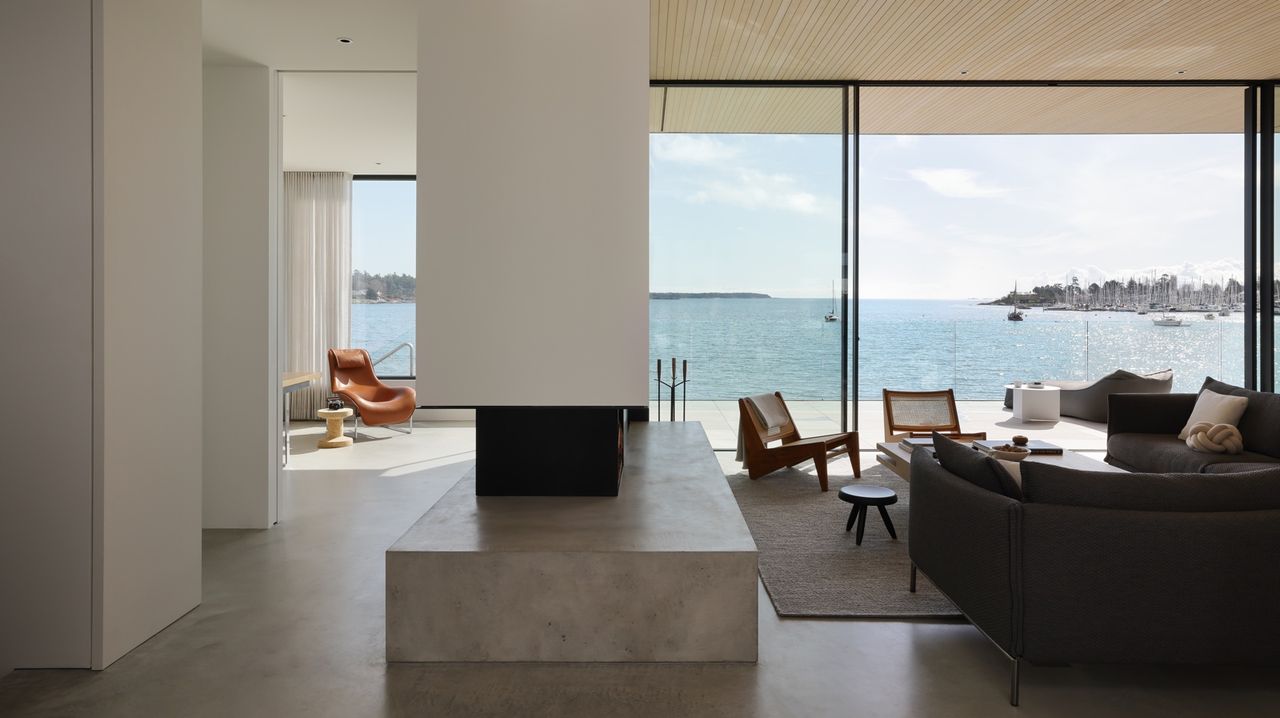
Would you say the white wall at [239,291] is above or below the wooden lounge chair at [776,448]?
above

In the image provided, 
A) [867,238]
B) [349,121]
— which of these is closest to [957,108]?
[867,238]

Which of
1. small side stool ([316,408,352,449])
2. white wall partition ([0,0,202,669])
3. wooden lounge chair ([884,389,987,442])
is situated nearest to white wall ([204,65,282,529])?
white wall partition ([0,0,202,669])

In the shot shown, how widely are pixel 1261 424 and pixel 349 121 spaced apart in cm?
689

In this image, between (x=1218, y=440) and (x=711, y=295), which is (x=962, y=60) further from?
(x=1218, y=440)

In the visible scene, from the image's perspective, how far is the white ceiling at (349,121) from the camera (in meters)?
4.85

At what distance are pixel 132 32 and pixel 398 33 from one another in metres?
1.43

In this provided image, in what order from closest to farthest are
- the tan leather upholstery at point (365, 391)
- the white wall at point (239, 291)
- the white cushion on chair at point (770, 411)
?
1. the white wall at point (239, 291)
2. the white cushion on chair at point (770, 411)
3. the tan leather upholstery at point (365, 391)

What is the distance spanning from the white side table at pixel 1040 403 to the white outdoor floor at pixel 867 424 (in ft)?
0.26

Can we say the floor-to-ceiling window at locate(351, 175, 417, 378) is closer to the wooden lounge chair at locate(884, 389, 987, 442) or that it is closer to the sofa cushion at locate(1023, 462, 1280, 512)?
the wooden lounge chair at locate(884, 389, 987, 442)

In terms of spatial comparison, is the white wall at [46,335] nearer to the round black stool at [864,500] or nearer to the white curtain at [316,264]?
the round black stool at [864,500]

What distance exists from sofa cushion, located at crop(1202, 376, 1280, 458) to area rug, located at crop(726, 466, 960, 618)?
6.80 ft

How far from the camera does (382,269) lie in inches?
365

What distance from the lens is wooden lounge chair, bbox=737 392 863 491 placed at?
523cm

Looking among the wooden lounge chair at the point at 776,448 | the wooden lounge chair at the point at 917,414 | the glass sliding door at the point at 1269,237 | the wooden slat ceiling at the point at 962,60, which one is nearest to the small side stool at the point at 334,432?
the wooden lounge chair at the point at 776,448
